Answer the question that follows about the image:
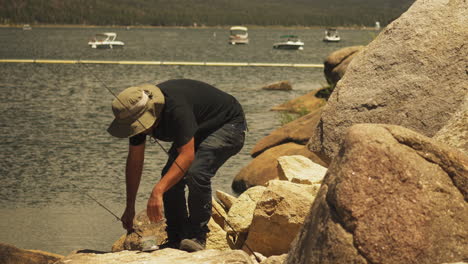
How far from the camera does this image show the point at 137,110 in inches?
226

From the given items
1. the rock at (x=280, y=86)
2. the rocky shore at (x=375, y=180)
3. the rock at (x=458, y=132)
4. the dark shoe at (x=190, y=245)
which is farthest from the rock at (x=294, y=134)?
the rock at (x=280, y=86)

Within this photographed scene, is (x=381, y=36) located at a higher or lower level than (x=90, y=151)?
higher

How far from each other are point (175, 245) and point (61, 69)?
4041 centimetres

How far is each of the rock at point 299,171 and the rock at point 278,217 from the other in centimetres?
Answer: 124

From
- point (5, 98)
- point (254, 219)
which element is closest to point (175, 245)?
point (254, 219)

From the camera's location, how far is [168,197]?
20.4 feet

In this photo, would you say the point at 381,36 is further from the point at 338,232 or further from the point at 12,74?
the point at 12,74

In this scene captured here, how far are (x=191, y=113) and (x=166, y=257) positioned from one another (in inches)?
39.1

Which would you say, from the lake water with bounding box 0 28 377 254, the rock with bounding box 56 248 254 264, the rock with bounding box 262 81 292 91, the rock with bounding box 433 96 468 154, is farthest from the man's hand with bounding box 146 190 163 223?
the rock with bounding box 262 81 292 91

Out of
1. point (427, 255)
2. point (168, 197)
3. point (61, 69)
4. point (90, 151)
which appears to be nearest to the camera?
point (427, 255)

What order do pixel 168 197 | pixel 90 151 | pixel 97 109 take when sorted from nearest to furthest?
pixel 168 197 < pixel 90 151 < pixel 97 109

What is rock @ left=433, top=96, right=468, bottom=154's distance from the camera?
5414mm

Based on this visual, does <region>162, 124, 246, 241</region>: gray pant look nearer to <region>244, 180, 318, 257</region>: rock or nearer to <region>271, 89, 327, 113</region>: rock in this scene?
<region>244, 180, 318, 257</region>: rock

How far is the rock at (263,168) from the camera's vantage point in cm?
1182
